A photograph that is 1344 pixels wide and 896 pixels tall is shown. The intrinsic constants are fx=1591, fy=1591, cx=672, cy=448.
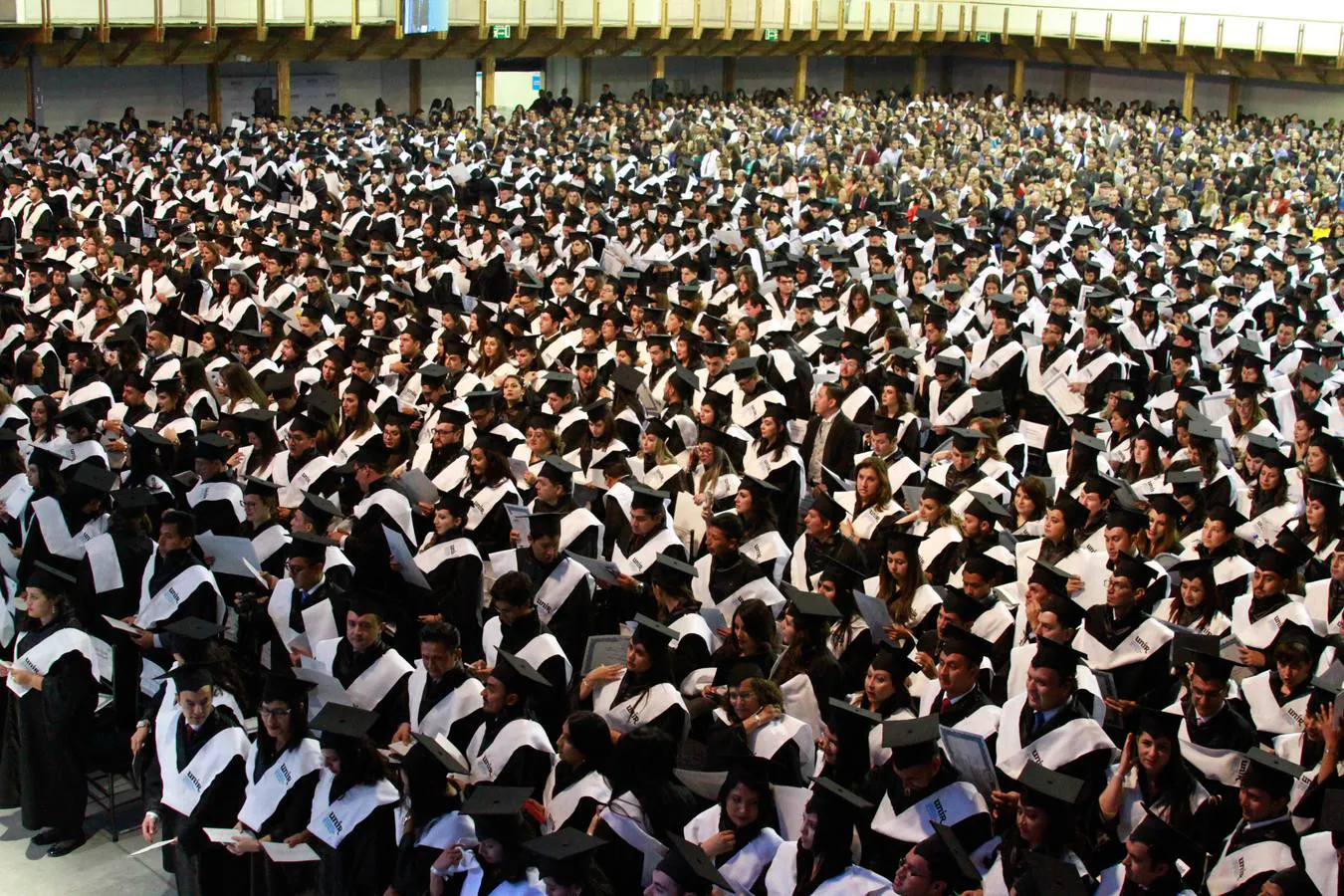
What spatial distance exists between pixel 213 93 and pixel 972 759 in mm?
25286

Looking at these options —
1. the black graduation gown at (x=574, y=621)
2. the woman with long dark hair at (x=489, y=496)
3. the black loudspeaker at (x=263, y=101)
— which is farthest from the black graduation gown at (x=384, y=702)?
the black loudspeaker at (x=263, y=101)

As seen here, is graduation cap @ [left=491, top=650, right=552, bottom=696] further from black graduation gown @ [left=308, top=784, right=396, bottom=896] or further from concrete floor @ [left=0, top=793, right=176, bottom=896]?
concrete floor @ [left=0, top=793, right=176, bottom=896]

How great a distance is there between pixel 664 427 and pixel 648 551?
1603mm

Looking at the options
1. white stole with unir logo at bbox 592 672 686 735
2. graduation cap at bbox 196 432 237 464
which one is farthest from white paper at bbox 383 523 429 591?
white stole with unir logo at bbox 592 672 686 735

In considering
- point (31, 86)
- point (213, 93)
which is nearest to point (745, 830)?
point (31, 86)

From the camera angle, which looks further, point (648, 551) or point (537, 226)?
point (537, 226)

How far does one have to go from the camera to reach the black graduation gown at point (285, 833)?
5371mm

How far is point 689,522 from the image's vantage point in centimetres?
814

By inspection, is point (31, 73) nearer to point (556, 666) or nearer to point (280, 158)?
point (280, 158)

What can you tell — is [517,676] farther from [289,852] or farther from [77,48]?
[77,48]

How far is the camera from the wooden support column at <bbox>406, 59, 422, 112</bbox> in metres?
31.4

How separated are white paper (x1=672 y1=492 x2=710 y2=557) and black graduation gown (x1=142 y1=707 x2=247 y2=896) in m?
2.88

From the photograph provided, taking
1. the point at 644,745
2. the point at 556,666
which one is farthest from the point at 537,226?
the point at 644,745

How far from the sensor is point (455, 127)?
24.8 metres
